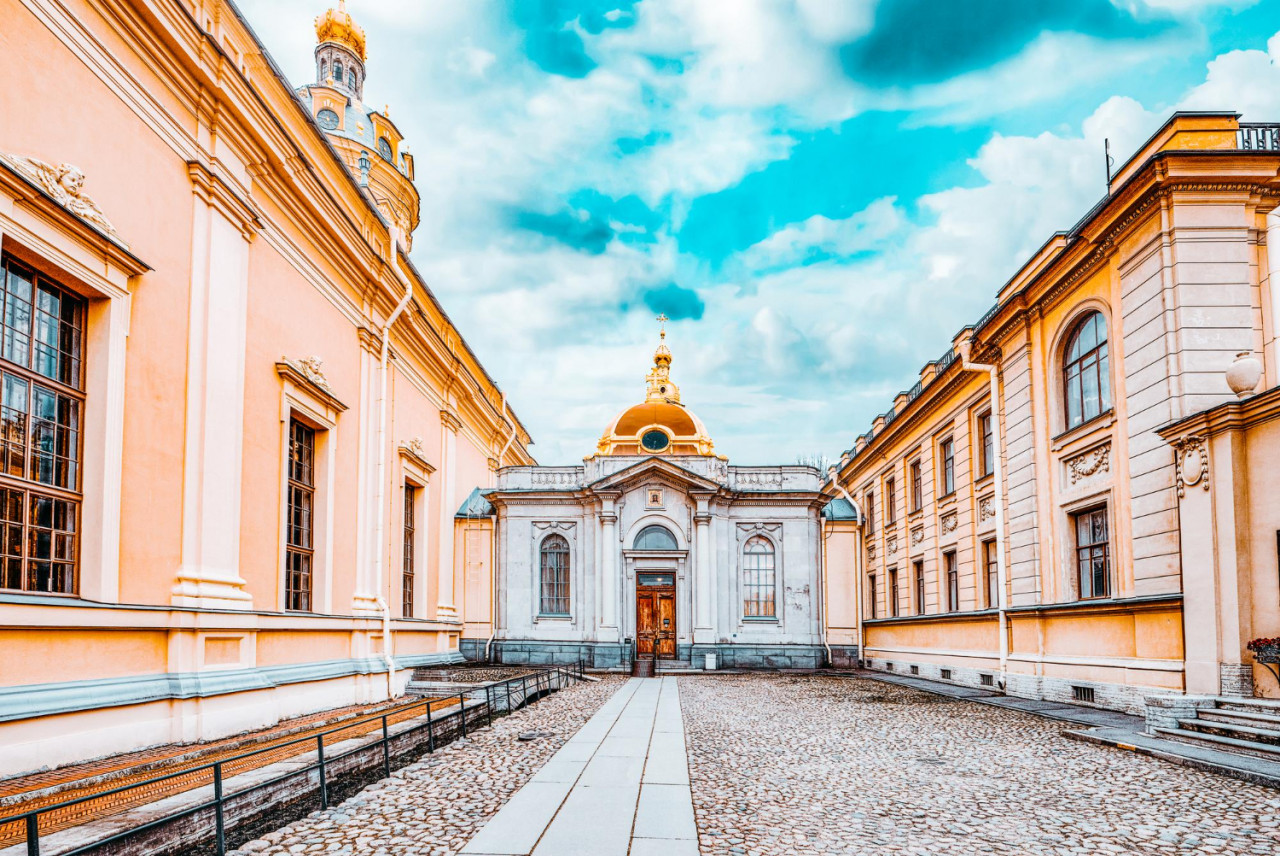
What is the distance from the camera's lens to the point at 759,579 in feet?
96.8

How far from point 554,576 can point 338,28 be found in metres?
26.4

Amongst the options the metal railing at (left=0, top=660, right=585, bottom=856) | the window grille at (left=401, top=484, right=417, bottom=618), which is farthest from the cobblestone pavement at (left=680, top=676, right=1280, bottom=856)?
the window grille at (left=401, top=484, right=417, bottom=618)

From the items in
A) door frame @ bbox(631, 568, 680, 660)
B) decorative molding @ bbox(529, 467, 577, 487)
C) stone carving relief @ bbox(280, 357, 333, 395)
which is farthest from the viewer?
decorative molding @ bbox(529, 467, 577, 487)

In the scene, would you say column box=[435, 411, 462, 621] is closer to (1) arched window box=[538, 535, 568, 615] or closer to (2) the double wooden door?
(1) arched window box=[538, 535, 568, 615]

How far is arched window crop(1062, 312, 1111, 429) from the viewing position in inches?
643

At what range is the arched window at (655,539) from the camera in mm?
29188

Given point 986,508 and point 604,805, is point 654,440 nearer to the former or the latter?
point 986,508

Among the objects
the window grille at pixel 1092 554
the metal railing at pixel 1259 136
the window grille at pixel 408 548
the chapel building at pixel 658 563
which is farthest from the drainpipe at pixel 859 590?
the metal railing at pixel 1259 136

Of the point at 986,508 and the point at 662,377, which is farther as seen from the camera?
the point at 662,377

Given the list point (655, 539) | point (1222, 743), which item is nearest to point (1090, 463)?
point (1222, 743)

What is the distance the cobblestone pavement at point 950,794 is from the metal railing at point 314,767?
304 centimetres

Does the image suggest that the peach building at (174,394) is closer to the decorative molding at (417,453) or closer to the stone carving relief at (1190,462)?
the decorative molding at (417,453)

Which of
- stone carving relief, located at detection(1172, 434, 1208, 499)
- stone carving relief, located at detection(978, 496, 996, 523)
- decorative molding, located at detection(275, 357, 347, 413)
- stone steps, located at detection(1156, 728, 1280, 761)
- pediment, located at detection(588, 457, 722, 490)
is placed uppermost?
decorative molding, located at detection(275, 357, 347, 413)

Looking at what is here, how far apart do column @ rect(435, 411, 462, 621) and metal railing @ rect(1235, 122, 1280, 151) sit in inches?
708
